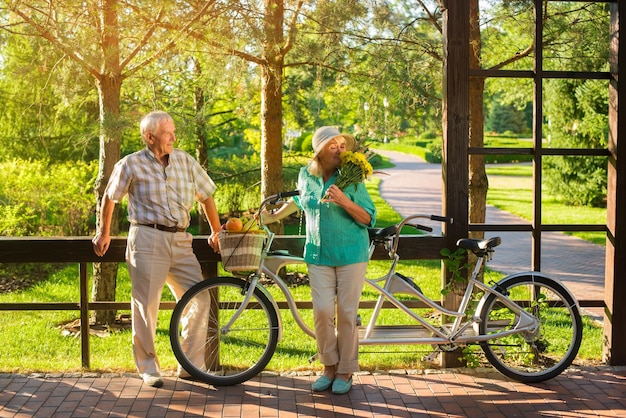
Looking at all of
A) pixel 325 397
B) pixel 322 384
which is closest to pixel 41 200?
pixel 322 384

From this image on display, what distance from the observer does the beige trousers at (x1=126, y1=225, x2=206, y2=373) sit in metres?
4.73

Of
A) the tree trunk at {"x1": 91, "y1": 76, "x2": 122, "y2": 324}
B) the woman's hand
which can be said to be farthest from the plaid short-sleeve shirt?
the tree trunk at {"x1": 91, "y1": 76, "x2": 122, "y2": 324}

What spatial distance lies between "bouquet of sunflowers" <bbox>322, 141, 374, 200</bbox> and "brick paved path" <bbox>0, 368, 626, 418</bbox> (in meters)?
1.16

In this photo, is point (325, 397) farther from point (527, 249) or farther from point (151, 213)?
point (527, 249)

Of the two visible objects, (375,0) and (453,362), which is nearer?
(453,362)

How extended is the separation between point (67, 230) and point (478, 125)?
22.2 feet

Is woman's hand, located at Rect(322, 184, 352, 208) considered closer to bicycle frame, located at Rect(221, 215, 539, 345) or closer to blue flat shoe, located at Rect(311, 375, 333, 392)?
bicycle frame, located at Rect(221, 215, 539, 345)

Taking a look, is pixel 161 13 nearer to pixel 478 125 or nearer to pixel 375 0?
pixel 375 0

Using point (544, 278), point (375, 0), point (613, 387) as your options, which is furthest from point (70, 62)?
point (613, 387)

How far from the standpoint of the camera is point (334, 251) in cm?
462

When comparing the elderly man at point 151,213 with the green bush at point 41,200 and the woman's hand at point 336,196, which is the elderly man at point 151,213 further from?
the green bush at point 41,200

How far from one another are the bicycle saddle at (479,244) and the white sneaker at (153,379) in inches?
77.8

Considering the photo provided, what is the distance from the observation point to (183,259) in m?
4.89

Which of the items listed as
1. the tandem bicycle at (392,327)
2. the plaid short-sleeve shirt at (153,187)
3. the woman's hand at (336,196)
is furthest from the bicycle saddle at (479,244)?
the plaid short-sleeve shirt at (153,187)
